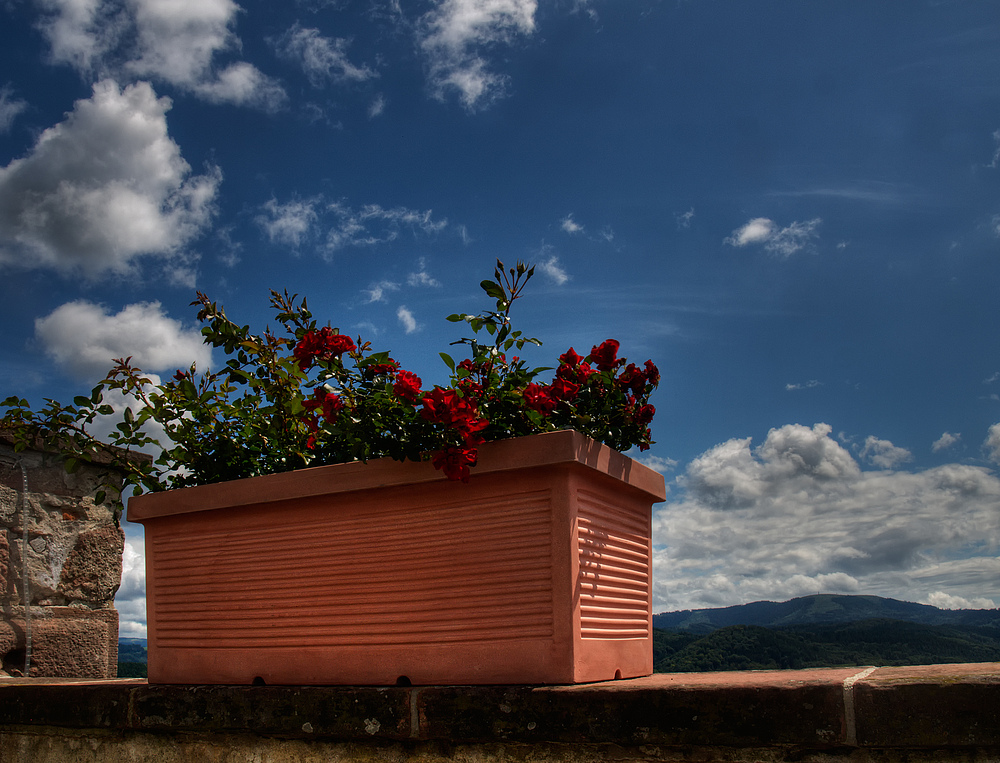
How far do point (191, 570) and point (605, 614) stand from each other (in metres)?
1.31

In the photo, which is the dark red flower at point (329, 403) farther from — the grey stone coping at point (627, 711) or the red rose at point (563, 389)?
the grey stone coping at point (627, 711)

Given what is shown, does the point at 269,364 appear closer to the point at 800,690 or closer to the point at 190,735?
the point at 190,735

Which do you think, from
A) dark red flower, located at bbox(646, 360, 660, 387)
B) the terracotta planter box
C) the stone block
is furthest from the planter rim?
the stone block

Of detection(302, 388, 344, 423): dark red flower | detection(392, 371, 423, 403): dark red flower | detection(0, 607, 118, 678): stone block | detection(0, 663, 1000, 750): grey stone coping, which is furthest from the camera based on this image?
detection(0, 607, 118, 678): stone block

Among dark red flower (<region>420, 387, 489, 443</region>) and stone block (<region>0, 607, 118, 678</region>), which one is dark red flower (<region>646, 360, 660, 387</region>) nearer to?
dark red flower (<region>420, 387, 489, 443</region>)

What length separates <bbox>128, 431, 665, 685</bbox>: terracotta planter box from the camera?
6.23 feet

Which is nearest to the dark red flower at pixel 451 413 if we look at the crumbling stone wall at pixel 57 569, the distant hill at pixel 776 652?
the distant hill at pixel 776 652

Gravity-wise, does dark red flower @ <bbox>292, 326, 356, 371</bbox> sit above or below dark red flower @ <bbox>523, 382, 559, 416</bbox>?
above

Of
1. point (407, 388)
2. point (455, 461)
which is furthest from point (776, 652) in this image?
point (407, 388)

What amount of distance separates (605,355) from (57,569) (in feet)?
8.52

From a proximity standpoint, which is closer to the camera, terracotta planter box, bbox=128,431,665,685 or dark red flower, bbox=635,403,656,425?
terracotta planter box, bbox=128,431,665,685

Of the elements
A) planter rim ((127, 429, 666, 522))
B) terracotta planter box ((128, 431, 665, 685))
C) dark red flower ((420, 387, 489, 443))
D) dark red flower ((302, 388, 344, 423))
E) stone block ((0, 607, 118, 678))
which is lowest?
stone block ((0, 607, 118, 678))

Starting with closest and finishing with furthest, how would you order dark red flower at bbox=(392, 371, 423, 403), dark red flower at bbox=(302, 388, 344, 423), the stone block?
dark red flower at bbox=(392, 371, 423, 403) → dark red flower at bbox=(302, 388, 344, 423) → the stone block

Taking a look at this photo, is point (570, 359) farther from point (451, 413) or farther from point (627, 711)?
point (627, 711)
